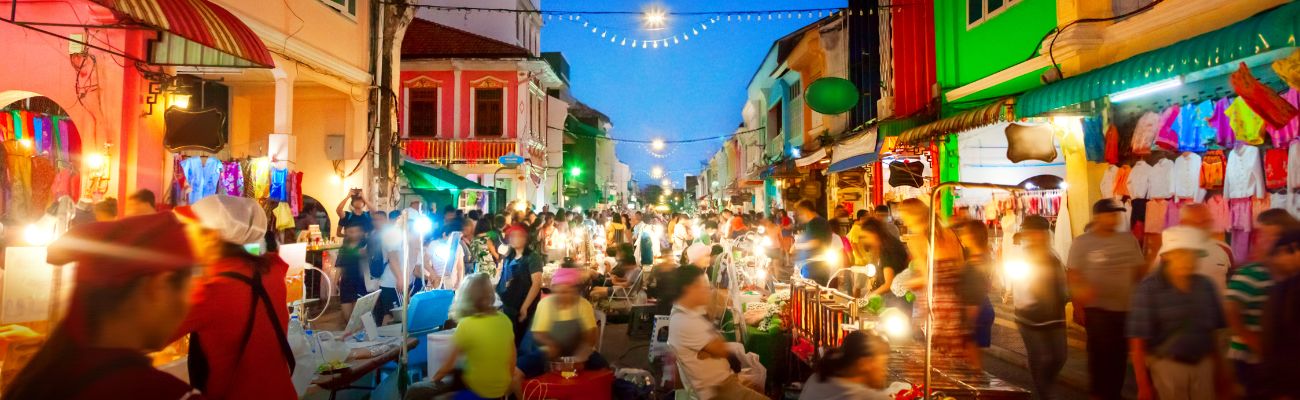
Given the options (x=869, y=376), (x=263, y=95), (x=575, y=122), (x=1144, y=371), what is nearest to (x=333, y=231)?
(x=263, y=95)

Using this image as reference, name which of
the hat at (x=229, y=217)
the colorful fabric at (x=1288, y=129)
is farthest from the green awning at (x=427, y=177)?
the colorful fabric at (x=1288, y=129)

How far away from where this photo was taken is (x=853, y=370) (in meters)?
3.57

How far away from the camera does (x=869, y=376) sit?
3666 millimetres

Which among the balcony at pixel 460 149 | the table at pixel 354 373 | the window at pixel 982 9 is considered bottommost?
the table at pixel 354 373

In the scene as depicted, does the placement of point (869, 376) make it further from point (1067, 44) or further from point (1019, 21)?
point (1019, 21)

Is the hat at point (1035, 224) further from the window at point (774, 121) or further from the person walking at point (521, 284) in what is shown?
the window at point (774, 121)

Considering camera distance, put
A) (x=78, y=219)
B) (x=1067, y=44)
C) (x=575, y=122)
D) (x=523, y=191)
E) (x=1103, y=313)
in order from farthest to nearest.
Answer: (x=575, y=122) → (x=523, y=191) → (x=1067, y=44) → (x=78, y=219) → (x=1103, y=313)

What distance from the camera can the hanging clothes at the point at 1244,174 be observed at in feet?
20.6

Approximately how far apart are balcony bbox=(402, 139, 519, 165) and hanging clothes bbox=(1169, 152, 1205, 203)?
2160 cm

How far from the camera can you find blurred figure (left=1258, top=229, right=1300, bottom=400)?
11.5 ft

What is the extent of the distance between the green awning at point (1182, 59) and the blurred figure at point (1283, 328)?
222cm

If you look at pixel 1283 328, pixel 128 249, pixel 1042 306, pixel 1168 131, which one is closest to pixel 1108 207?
pixel 1042 306

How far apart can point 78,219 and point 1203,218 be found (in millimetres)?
11616

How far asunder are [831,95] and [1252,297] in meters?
7.94
